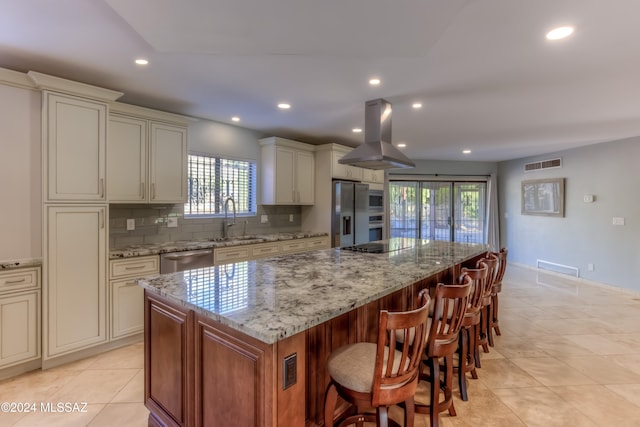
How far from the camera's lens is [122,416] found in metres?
2.12

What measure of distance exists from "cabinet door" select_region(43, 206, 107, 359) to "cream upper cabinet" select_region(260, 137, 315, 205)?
2277 millimetres

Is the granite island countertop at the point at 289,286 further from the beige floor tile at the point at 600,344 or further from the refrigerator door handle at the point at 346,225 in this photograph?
the refrigerator door handle at the point at 346,225

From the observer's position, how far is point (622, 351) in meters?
3.14

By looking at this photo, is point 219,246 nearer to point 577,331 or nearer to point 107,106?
point 107,106

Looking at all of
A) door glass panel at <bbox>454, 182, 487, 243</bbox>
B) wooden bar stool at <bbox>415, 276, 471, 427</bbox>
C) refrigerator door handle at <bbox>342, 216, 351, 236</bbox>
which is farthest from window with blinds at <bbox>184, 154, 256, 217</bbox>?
door glass panel at <bbox>454, 182, 487, 243</bbox>

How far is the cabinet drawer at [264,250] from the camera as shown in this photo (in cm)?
414

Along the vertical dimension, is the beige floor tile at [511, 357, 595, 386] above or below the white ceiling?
below

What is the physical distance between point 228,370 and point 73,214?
2.29m

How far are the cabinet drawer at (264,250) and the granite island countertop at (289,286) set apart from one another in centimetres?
144

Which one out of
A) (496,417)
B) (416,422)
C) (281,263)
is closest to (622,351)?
(496,417)

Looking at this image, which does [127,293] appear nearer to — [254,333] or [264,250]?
[264,250]

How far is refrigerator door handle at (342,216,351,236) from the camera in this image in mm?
5180

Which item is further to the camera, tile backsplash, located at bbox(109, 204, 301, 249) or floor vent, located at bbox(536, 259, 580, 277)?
floor vent, located at bbox(536, 259, 580, 277)

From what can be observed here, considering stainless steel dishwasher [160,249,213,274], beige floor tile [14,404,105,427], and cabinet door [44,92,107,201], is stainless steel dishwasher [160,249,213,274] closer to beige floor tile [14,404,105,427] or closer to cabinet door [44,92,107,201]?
cabinet door [44,92,107,201]
